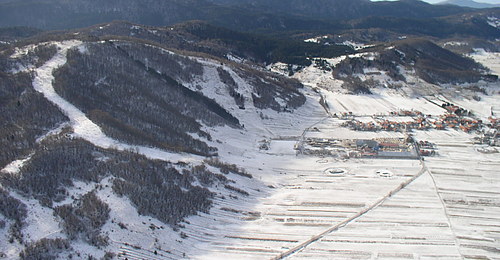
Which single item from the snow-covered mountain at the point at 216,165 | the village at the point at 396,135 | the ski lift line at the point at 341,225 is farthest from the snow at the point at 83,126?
the village at the point at 396,135

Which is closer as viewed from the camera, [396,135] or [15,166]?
[15,166]

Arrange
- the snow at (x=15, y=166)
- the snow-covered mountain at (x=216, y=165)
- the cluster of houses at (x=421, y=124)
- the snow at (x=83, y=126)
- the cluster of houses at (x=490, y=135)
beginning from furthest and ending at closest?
the cluster of houses at (x=421, y=124), the cluster of houses at (x=490, y=135), the snow at (x=83, y=126), the snow at (x=15, y=166), the snow-covered mountain at (x=216, y=165)

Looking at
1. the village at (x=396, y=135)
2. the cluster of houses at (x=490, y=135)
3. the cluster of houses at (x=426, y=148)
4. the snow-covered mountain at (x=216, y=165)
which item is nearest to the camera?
the snow-covered mountain at (x=216, y=165)

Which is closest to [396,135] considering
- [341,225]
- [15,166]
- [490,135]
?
[490,135]

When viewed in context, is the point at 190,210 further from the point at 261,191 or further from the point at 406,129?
the point at 406,129

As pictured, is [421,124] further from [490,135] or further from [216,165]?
[216,165]

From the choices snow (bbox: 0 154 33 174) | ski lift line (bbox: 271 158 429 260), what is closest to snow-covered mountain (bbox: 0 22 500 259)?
snow (bbox: 0 154 33 174)

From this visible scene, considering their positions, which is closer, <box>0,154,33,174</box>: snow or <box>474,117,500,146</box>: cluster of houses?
<box>0,154,33,174</box>: snow

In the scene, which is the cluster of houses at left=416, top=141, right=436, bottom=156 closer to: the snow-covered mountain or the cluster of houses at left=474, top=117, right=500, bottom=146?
the snow-covered mountain

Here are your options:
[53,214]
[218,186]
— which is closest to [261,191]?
[218,186]

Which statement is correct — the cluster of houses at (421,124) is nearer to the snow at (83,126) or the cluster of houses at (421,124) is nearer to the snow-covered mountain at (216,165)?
the snow-covered mountain at (216,165)

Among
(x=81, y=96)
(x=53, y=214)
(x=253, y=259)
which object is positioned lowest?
(x=253, y=259)
